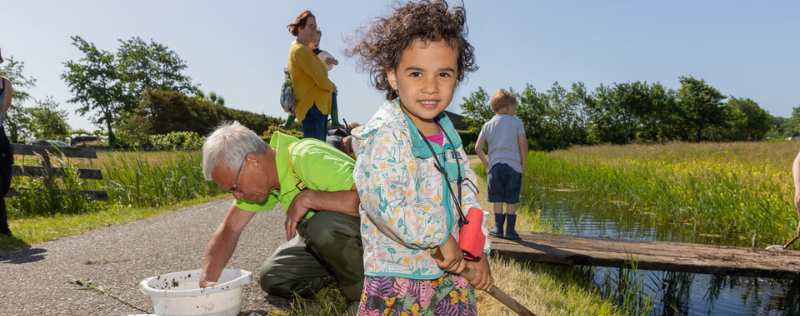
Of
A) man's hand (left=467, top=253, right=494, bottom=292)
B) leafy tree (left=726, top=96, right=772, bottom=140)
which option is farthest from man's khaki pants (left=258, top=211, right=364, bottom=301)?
leafy tree (left=726, top=96, right=772, bottom=140)

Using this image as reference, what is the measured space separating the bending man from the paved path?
504mm

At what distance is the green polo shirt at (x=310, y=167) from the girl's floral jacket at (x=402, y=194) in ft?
Result: 1.91

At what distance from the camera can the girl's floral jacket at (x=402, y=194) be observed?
1334 millimetres

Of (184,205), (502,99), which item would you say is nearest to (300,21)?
(502,99)

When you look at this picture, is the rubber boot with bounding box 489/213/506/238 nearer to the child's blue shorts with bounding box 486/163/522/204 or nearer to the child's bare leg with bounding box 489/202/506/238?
the child's bare leg with bounding box 489/202/506/238

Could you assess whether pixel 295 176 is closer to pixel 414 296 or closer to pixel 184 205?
pixel 414 296

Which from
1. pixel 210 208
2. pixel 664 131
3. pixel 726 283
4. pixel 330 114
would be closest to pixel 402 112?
pixel 330 114

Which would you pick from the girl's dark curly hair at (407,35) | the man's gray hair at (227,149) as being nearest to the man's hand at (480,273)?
the girl's dark curly hair at (407,35)

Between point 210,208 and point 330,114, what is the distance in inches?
113

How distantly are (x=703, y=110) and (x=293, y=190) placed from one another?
45.8 meters

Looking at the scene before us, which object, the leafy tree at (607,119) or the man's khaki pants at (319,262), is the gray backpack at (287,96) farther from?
the leafy tree at (607,119)

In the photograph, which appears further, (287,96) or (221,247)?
(287,96)

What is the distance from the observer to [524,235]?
14.8ft

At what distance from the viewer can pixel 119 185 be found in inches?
289
